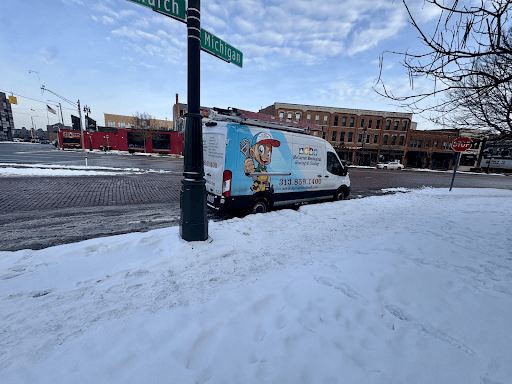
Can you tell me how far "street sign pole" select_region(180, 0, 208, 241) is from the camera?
353cm

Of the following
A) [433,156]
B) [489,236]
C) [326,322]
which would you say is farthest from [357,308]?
[433,156]

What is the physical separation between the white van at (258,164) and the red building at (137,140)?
39.7 meters

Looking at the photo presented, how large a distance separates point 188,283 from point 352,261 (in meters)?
2.53

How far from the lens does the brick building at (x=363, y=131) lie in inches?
1633

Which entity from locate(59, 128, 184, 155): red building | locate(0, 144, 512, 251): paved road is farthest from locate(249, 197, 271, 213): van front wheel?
locate(59, 128, 184, 155): red building

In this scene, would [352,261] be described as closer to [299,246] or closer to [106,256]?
[299,246]

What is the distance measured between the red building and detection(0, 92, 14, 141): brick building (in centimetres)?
5766

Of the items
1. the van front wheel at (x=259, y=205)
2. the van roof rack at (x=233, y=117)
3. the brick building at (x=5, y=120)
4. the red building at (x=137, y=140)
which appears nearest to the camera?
the van roof rack at (x=233, y=117)

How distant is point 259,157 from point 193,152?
2402 millimetres

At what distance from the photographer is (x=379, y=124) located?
42750 millimetres

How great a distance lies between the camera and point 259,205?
6.19m

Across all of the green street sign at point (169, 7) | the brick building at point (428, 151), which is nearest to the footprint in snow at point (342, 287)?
the green street sign at point (169, 7)

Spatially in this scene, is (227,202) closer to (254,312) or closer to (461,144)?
(254,312)

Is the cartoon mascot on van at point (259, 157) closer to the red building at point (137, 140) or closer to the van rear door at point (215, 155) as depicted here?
the van rear door at point (215, 155)
